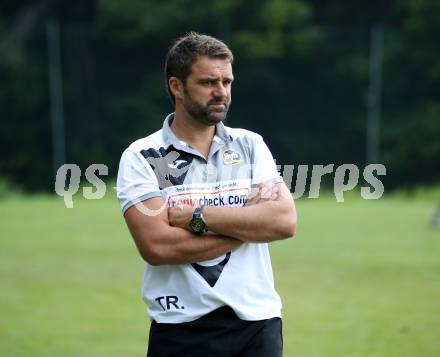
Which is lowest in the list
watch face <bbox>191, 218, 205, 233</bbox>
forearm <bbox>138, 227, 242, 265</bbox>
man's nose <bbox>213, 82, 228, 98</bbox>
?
forearm <bbox>138, 227, 242, 265</bbox>

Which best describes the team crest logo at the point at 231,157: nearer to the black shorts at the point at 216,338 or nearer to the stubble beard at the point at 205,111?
the stubble beard at the point at 205,111

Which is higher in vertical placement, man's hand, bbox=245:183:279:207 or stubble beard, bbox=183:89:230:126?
stubble beard, bbox=183:89:230:126

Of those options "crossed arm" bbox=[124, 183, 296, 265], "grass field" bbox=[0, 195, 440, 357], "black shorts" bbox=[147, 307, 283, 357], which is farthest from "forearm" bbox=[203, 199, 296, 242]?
"grass field" bbox=[0, 195, 440, 357]

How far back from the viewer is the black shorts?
127 inches

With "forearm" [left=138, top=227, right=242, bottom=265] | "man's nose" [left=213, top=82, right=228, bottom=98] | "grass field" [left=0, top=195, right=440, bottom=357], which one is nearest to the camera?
"forearm" [left=138, top=227, right=242, bottom=265]

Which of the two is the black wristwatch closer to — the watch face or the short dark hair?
the watch face

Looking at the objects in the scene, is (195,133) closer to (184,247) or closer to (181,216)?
(181,216)

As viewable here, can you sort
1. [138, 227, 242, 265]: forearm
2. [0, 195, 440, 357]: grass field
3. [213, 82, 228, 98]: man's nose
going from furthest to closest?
[0, 195, 440, 357]: grass field
[213, 82, 228, 98]: man's nose
[138, 227, 242, 265]: forearm

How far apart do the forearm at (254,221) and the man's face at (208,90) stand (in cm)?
36

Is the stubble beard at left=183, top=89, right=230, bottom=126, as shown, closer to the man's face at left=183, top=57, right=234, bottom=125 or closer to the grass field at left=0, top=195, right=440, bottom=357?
the man's face at left=183, top=57, right=234, bottom=125

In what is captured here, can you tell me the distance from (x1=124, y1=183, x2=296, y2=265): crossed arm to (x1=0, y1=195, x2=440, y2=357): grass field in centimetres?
304

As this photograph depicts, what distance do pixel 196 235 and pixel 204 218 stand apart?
0.24ft

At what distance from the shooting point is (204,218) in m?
3.24

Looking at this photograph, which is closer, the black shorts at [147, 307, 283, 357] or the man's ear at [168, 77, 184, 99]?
the black shorts at [147, 307, 283, 357]
